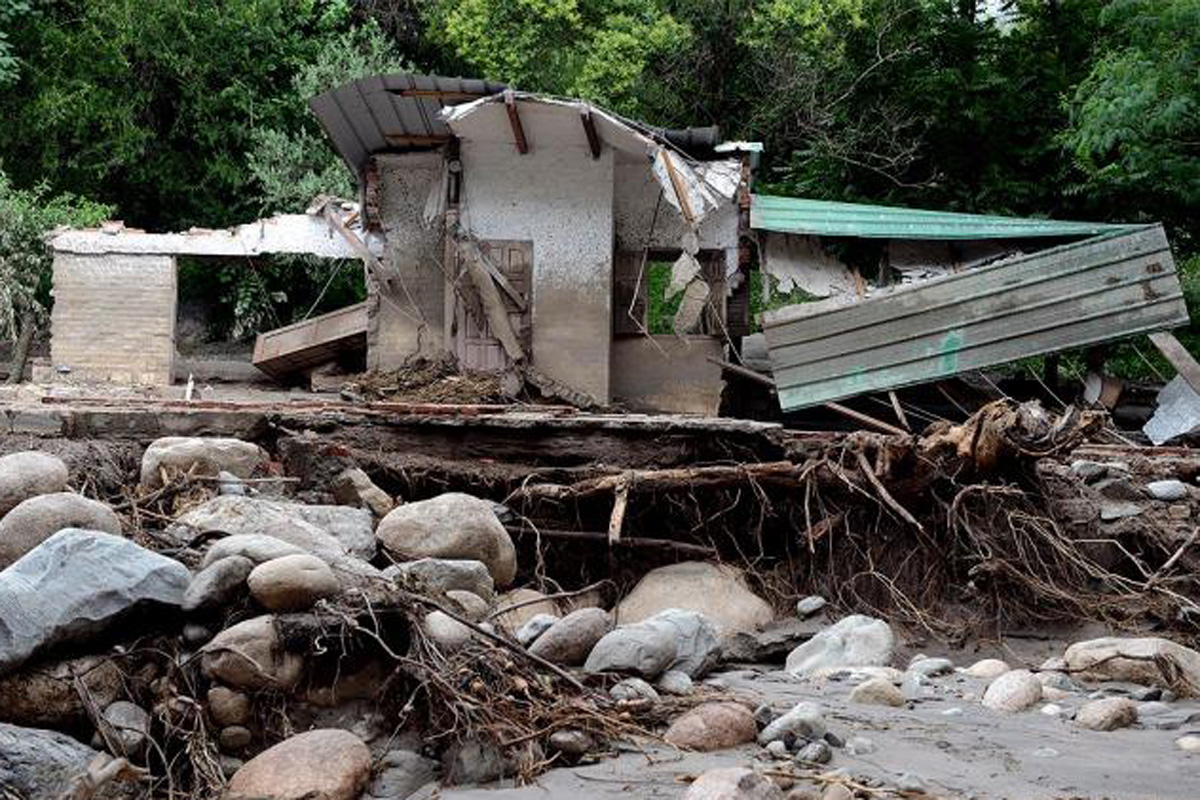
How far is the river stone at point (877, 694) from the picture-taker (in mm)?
7820

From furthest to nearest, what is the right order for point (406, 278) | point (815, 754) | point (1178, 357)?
point (406, 278)
point (1178, 357)
point (815, 754)

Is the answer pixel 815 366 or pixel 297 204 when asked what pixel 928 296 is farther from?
pixel 297 204

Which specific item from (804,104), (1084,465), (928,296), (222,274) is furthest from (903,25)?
(1084,465)

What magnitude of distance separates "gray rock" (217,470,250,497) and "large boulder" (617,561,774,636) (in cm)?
281

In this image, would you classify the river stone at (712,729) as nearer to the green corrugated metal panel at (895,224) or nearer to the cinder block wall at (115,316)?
the green corrugated metal panel at (895,224)

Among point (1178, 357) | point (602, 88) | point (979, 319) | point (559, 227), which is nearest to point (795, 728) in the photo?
point (979, 319)

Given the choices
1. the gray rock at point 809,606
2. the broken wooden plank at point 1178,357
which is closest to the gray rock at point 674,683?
the gray rock at point 809,606

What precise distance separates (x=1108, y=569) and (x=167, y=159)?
1820 cm

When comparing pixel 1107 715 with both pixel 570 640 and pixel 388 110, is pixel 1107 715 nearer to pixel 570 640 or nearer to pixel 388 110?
pixel 570 640

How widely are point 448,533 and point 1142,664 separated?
14.1 ft

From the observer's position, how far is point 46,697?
6.64m

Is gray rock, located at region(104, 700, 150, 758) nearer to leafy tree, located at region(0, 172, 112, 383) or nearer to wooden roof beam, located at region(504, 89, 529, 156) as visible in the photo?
wooden roof beam, located at region(504, 89, 529, 156)

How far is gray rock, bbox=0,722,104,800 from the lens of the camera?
602cm

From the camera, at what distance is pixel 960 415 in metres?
17.2
